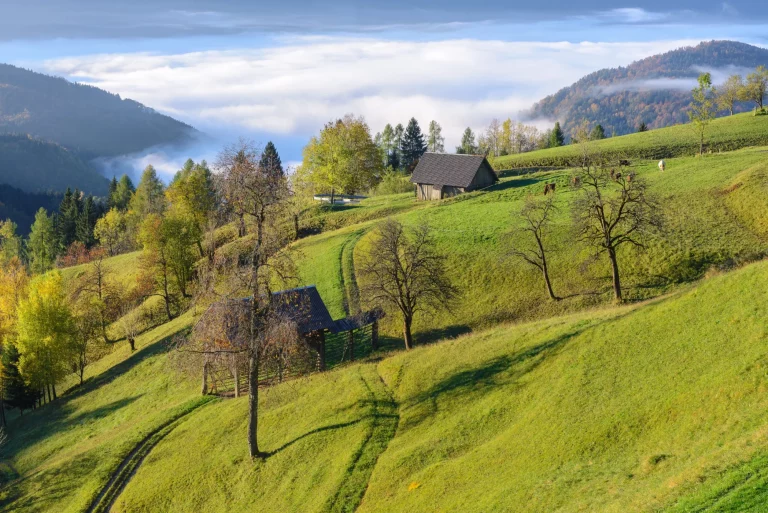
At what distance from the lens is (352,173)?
10212 centimetres

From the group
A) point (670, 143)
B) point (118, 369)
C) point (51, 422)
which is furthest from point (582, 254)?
point (670, 143)

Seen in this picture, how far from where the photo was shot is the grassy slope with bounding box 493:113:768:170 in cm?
9125

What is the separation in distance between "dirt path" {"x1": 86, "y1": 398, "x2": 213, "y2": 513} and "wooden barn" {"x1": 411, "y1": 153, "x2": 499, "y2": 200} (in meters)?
50.0

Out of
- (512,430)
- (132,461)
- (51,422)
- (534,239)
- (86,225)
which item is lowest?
(51,422)

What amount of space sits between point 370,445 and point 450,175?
57.1 m

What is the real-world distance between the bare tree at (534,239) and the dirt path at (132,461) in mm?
27790

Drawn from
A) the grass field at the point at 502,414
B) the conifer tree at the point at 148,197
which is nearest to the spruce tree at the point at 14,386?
the grass field at the point at 502,414

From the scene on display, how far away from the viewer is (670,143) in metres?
96.9

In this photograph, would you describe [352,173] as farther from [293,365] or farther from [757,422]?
[757,422]

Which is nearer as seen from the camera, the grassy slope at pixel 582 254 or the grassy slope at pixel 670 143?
the grassy slope at pixel 582 254

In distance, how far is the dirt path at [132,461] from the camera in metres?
33.7

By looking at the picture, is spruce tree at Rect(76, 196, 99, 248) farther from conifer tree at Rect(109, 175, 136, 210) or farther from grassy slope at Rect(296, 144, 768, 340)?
grassy slope at Rect(296, 144, 768, 340)

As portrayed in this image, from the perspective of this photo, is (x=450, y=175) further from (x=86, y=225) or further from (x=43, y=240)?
(x=43, y=240)

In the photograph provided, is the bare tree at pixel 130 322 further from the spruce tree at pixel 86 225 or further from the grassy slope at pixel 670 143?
the grassy slope at pixel 670 143
